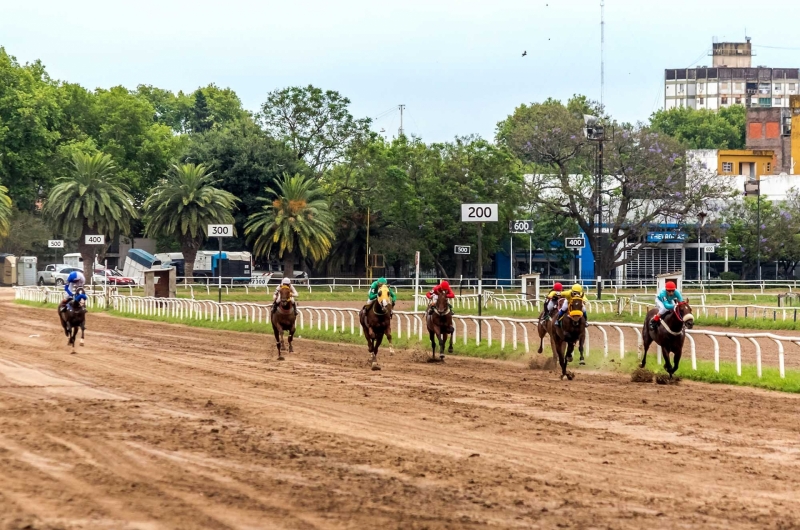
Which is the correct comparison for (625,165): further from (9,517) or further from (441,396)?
(9,517)

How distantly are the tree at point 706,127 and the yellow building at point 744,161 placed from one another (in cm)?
3315

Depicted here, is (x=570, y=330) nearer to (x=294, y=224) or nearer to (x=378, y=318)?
(x=378, y=318)

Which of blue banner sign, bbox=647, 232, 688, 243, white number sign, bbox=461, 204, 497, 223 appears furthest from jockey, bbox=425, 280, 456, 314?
blue banner sign, bbox=647, 232, 688, 243

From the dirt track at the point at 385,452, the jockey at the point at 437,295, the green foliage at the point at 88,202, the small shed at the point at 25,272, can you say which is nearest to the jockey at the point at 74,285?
the dirt track at the point at 385,452

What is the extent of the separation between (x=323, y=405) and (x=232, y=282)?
1920 inches

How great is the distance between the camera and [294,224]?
64.9 metres

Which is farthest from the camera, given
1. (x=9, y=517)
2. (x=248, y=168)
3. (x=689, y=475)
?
(x=248, y=168)

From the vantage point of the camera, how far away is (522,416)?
13.6 meters

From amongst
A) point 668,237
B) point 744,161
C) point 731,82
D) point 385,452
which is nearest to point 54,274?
point 668,237

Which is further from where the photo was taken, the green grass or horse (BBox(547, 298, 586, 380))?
horse (BBox(547, 298, 586, 380))

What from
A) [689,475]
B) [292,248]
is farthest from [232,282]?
[689,475]

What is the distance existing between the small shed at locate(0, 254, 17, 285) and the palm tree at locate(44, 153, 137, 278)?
1042 cm

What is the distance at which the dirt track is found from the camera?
7809 millimetres

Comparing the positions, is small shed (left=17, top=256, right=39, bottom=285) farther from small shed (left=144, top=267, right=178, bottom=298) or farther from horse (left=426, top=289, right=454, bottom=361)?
horse (left=426, top=289, right=454, bottom=361)
